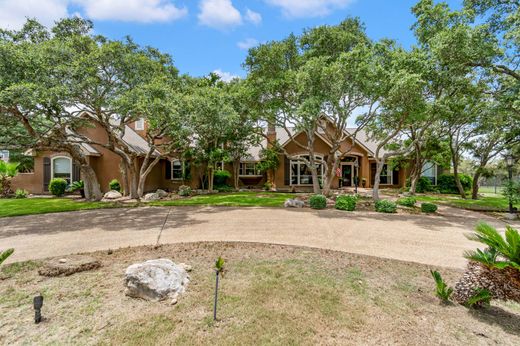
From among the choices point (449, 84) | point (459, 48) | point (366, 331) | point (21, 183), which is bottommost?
point (366, 331)

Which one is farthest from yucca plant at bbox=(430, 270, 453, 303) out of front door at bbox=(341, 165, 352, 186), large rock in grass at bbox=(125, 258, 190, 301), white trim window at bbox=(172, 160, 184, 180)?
white trim window at bbox=(172, 160, 184, 180)

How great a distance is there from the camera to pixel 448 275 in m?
5.98

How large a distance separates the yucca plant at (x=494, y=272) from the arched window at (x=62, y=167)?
24663mm

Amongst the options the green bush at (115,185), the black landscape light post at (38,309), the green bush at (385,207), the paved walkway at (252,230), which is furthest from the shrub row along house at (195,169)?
the black landscape light post at (38,309)

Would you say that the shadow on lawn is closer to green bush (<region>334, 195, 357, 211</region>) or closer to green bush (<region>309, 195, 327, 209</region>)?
green bush (<region>309, 195, 327, 209</region>)

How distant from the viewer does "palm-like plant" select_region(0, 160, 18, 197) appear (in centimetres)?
1941

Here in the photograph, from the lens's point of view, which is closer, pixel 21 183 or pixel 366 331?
pixel 366 331

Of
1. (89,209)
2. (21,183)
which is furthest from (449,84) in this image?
(21,183)

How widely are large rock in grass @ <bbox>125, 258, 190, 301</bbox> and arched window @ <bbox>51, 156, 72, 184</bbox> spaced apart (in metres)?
20.4

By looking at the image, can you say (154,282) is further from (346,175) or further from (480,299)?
(346,175)

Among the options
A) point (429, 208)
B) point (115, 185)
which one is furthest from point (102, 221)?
point (429, 208)

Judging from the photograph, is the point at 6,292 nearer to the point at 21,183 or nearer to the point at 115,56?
the point at 115,56

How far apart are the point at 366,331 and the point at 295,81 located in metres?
12.7

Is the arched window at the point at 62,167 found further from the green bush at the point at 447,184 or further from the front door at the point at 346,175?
the green bush at the point at 447,184
